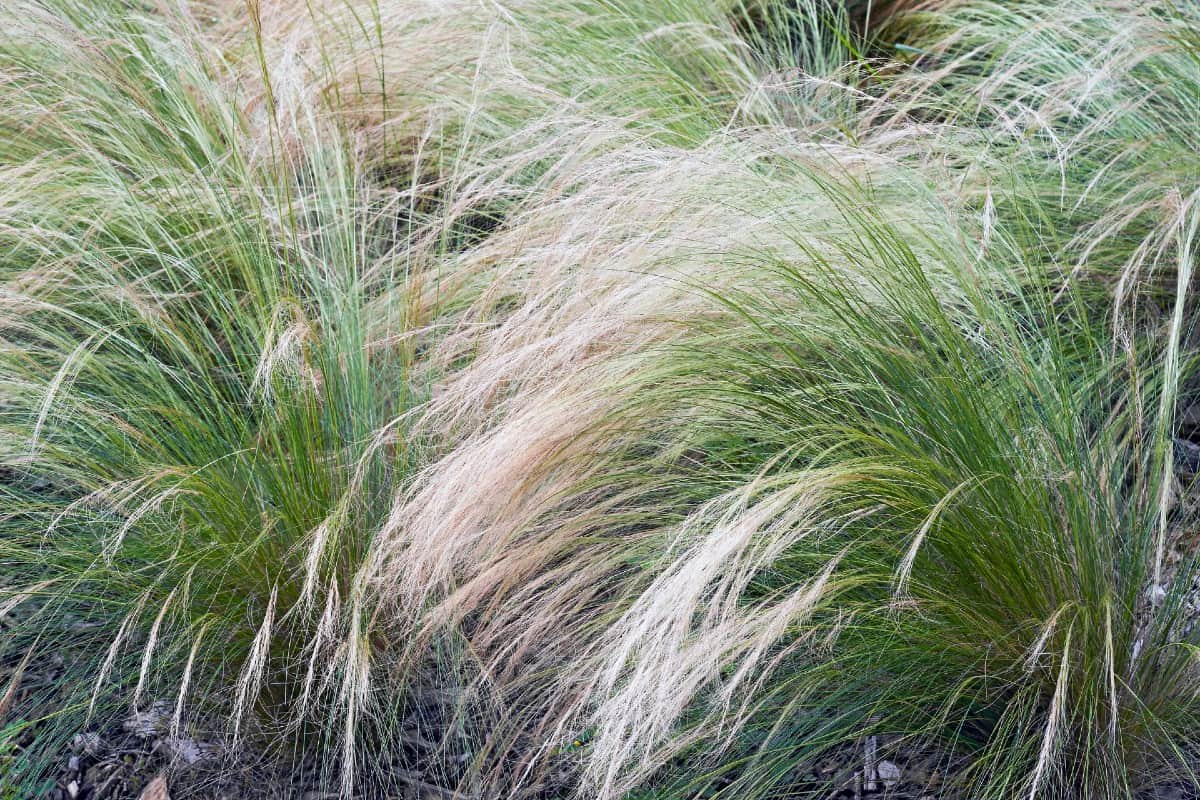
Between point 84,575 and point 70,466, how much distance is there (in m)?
0.39

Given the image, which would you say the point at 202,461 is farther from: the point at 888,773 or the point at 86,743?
the point at 888,773

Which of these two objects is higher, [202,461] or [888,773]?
[202,461]

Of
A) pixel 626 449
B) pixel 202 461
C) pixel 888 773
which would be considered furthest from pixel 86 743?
pixel 888 773

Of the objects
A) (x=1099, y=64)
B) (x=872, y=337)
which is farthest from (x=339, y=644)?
(x=1099, y=64)

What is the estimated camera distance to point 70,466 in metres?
2.40

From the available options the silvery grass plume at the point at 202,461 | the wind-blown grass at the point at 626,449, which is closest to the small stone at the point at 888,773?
the wind-blown grass at the point at 626,449

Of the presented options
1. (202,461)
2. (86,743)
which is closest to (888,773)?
(202,461)

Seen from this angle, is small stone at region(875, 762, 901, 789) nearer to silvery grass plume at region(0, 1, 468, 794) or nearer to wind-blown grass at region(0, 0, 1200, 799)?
wind-blown grass at region(0, 0, 1200, 799)

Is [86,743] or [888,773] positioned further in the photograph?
[86,743]

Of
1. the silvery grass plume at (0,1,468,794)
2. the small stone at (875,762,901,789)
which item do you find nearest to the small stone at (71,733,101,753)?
the silvery grass plume at (0,1,468,794)

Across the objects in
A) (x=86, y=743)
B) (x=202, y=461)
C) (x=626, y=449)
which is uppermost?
(x=626, y=449)

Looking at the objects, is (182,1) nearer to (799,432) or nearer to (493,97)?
(493,97)

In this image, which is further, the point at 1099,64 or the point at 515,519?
the point at 1099,64

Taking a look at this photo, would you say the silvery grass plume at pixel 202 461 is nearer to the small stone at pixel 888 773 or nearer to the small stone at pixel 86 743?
the small stone at pixel 86 743
